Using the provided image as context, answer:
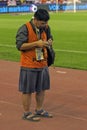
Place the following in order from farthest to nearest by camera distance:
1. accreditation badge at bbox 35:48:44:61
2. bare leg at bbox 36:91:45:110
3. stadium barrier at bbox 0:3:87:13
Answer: stadium barrier at bbox 0:3:87:13 < bare leg at bbox 36:91:45:110 < accreditation badge at bbox 35:48:44:61

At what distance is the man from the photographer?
7.54 metres

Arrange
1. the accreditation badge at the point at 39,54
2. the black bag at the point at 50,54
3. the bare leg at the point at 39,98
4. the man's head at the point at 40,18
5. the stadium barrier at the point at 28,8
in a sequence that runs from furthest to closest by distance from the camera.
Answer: the stadium barrier at the point at 28,8 < the bare leg at the point at 39,98 < the black bag at the point at 50,54 < the accreditation badge at the point at 39,54 < the man's head at the point at 40,18

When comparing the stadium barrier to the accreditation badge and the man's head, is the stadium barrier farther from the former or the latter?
the man's head

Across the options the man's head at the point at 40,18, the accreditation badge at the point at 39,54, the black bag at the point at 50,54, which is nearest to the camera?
the man's head at the point at 40,18

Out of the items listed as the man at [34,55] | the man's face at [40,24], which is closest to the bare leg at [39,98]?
the man at [34,55]

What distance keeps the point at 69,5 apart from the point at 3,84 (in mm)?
49475

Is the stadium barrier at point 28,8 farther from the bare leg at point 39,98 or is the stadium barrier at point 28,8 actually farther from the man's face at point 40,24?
the man's face at point 40,24

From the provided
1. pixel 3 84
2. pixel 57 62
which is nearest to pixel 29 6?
pixel 57 62

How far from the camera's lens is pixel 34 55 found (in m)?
7.70

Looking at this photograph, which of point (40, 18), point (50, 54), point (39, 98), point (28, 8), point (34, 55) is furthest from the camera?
point (28, 8)

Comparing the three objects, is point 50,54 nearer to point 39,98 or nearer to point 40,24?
point 40,24

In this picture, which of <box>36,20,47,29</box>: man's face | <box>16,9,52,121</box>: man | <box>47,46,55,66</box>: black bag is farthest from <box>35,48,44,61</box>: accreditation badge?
<box>36,20,47,29</box>: man's face

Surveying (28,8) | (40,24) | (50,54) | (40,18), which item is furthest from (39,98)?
(28,8)

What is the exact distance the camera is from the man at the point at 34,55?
297 inches
